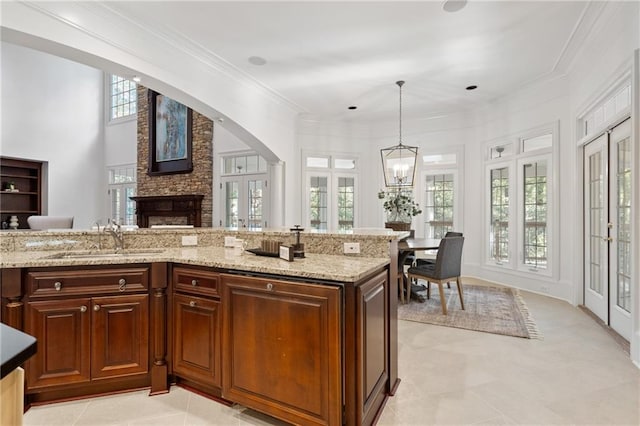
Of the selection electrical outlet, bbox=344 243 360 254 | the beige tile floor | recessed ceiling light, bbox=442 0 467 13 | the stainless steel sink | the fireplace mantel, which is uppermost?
Result: recessed ceiling light, bbox=442 0 467 13

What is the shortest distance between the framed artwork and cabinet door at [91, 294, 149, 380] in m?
5.61

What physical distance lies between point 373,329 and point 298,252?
67cm

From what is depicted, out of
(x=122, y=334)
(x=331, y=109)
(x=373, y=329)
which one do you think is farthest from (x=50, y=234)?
(x=331, y=109)

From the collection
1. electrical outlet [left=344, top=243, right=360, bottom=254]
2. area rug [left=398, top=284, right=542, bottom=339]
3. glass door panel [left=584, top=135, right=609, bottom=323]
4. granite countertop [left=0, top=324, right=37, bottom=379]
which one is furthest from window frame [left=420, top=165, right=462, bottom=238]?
granite countertop [left=0, top=324, right=37, bottom=379]

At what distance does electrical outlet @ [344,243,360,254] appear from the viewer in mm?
2293

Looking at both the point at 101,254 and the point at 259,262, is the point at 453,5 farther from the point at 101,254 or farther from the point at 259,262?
the point at 101,254

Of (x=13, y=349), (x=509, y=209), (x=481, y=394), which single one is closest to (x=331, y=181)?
(x=509, y=209)

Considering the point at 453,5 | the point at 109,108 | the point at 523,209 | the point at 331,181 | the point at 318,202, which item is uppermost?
the point at 109,108

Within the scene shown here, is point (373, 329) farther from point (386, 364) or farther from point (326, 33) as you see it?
point (326, 33)

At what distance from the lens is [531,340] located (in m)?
3.12

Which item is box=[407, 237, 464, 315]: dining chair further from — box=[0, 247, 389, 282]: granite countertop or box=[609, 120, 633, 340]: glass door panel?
box=[0, 247, 389, 282]: granite countertop

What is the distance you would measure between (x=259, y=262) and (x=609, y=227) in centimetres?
372

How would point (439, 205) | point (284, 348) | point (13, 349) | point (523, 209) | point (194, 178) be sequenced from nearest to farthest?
point (13, 349)
point (284, 348)
point (523, 209)
point (439, 205)
point (194, 178)

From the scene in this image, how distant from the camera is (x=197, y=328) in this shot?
84.8 inches
